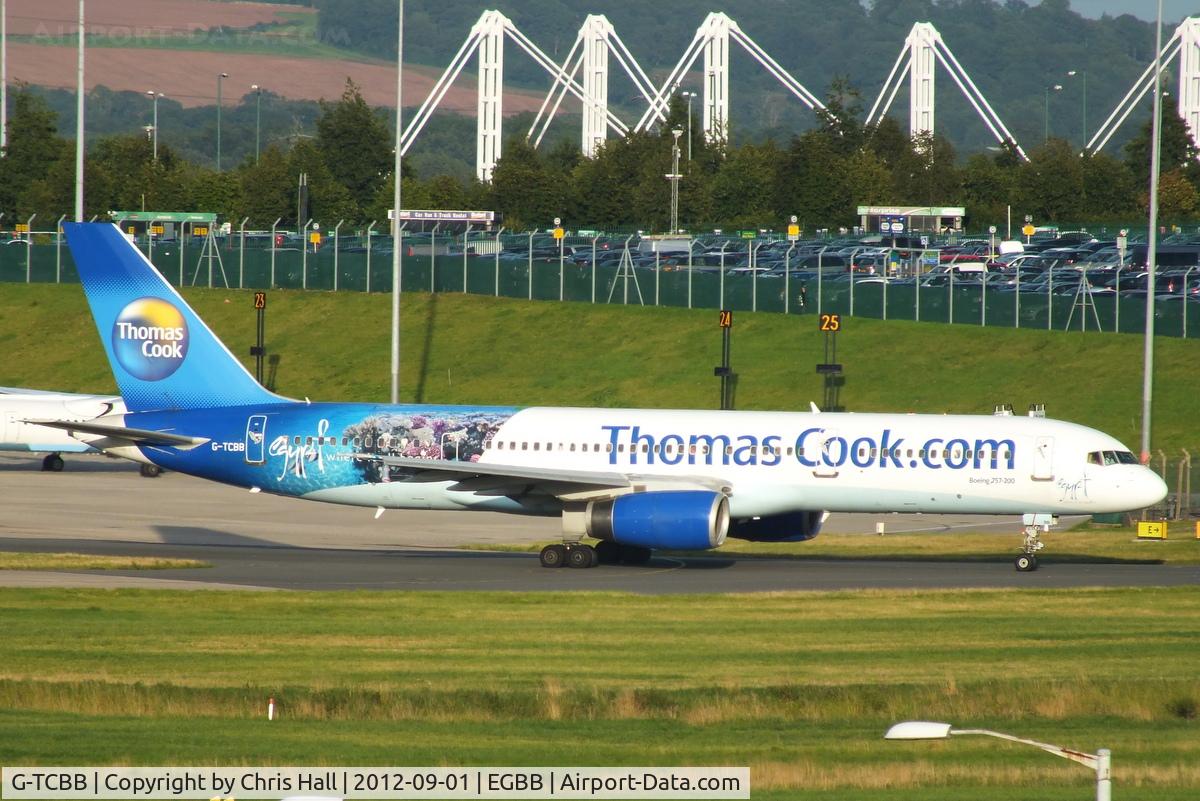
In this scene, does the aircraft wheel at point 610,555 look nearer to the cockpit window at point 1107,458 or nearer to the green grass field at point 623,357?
the cockpit window at point 1107,458

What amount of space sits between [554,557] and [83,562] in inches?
414

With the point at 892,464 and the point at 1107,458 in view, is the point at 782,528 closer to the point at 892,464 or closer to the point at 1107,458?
the point at 892,464

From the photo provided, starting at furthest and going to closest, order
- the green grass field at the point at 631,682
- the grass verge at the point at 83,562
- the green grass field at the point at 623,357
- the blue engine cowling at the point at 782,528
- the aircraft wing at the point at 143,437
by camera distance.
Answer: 1. the green grass field at the point at 623,357
2. the blue engine cowling at the point at 782,528
3. the aircraft wing at the point at 143,437
4. the grass verge at the point at 83,562
5. the green grass field at the point at 631,682

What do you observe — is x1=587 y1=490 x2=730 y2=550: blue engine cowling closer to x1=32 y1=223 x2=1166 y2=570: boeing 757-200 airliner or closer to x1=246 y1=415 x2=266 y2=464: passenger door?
x1=32 y1=223 x2=1166 y2=570: boeing 757-200 airliner

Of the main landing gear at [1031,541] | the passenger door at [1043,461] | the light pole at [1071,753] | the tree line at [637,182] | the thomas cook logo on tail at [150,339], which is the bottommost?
the main landing gear at [1031,541]

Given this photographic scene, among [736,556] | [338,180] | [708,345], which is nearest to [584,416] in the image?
[736,556]

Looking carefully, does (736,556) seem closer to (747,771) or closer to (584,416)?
(584,416)

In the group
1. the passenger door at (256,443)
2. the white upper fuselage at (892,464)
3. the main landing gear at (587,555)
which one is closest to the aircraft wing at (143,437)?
the passenger door at (256,443)

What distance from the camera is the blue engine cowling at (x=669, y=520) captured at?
117 ft

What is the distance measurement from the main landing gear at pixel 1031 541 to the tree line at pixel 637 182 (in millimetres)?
92740

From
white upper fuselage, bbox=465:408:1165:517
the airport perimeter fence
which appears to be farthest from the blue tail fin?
the airport perimeter fence

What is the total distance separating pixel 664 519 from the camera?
119ft

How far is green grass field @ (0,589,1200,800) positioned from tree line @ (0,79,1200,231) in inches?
3994

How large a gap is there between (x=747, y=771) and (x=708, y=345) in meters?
63.7
